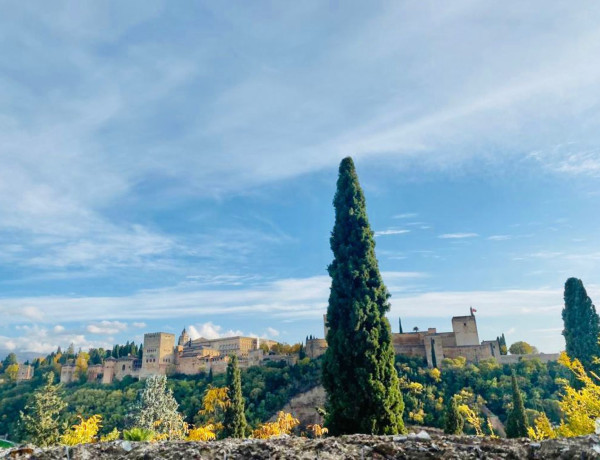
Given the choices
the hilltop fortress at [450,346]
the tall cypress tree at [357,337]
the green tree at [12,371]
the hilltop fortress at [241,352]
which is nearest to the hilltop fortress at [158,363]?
the hilltop fortress at [241,352]

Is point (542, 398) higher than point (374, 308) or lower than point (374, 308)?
lower

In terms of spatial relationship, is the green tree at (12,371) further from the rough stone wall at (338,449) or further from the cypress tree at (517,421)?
the rough stone wall at (338,449)

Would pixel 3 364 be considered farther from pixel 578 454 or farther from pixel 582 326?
pixel 578 454

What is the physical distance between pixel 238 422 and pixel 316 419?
24.1 m

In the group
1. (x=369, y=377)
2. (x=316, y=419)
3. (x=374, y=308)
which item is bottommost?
(x=316, y=419)

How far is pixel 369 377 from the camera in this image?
10203 mm

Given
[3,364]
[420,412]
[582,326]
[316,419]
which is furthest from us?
[3,364]

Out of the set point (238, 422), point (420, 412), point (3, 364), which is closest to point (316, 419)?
point (420, 412)

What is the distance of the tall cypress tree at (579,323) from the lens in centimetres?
2559

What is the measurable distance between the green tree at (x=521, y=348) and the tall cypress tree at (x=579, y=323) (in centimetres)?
3615

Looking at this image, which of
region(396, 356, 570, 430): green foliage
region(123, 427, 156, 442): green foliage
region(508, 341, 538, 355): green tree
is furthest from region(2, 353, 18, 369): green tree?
region(123, 427, 156, 442): green foliage

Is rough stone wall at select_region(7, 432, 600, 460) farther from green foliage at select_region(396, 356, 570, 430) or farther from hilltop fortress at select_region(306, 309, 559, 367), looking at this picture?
hilltop fortress at select_region(306, 309, 559, 367)

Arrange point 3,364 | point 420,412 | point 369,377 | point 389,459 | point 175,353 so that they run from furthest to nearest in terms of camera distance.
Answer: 1. point 3,364
2. point 175,353
3. point 420,412
4. point 369,377
5. point 389,459

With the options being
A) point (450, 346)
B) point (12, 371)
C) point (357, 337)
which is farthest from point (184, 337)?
point (357, 337)
